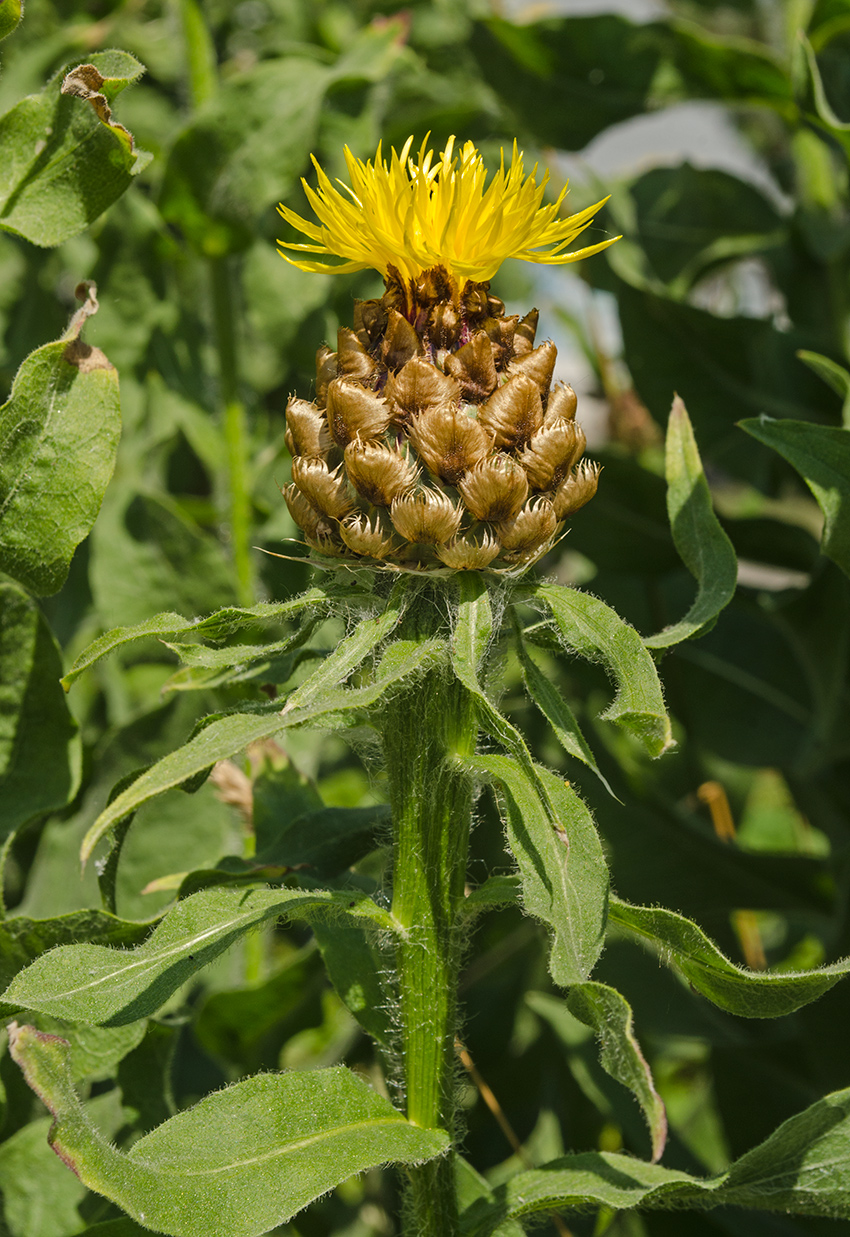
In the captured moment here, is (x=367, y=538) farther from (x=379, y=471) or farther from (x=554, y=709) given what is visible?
(x=554, y=709)

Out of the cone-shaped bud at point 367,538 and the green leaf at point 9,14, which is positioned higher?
Result: the green leaf at point 9,14

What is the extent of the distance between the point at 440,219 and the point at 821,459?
638 mm

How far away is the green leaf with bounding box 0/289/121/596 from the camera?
56.8 inches

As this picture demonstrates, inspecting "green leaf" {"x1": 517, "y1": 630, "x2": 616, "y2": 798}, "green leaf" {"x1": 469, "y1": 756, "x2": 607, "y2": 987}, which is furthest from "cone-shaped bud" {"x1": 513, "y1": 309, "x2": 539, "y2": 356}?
"green leaf" {"x1": 469, "y1": 756, "x2": 607, "y2": 987}

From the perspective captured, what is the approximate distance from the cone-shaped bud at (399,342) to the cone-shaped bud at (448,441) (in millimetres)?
99

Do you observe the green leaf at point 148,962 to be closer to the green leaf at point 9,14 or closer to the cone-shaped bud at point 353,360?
the cone-shaped bud at point 353,360

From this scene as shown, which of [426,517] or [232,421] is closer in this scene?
[426,517]

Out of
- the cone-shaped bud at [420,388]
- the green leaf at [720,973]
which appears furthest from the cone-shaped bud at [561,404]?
the green leaf at [720,973]

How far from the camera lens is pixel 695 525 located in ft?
4.72

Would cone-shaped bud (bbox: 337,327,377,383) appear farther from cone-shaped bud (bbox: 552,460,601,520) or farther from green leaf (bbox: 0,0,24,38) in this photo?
green leaf (bbox: 0,0,24,38)

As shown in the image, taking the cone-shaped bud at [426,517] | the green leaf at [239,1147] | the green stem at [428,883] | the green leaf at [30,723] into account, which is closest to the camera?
the green leaf at [239,1147]

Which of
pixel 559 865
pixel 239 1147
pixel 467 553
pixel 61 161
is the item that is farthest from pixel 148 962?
pixel 61 161

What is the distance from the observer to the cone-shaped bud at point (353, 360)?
126 cm

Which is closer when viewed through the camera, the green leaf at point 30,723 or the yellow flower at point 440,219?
the yellow flower at point 440,219
